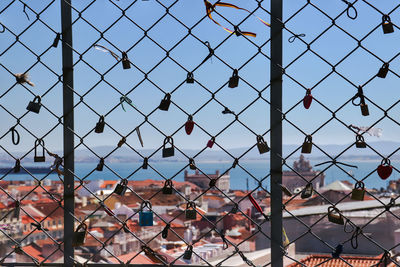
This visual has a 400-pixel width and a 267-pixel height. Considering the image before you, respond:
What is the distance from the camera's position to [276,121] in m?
0.76

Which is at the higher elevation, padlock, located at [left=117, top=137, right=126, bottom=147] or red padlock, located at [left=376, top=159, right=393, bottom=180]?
padlock, located at [left=117, top=137, right=126, bottom=147]

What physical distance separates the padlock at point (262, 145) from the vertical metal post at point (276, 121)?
10 millimetres

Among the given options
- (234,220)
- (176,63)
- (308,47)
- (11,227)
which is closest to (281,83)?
(308,47)

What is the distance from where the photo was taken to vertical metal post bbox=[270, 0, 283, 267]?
757mm

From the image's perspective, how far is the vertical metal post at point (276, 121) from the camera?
76 centimetres

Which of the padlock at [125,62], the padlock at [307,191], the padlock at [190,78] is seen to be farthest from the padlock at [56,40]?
the padlock at [307,191]

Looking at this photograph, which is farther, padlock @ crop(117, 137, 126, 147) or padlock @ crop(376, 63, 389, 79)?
padlock @ crop(117, 137, 126, 147)

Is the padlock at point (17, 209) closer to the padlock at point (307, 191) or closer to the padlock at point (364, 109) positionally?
the padlock at point (307, 191)

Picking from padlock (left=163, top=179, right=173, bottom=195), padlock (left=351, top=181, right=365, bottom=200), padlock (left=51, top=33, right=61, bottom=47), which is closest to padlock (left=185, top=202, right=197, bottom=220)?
padlock (left=163, top=179, right=173, bottom=195)

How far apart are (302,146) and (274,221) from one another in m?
0.12

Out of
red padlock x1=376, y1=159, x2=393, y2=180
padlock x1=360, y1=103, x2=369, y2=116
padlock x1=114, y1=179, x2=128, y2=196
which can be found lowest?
padlock x1=114, y1=179, x2=128, y2=196

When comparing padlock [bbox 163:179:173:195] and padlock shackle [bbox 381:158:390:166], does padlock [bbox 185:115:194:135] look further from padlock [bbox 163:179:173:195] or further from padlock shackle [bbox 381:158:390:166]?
padlock shackle [bbox 381:158:390:166]

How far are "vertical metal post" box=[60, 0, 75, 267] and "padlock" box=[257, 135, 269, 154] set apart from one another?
1.05 ft

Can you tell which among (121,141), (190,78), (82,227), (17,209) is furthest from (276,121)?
(17,209)
